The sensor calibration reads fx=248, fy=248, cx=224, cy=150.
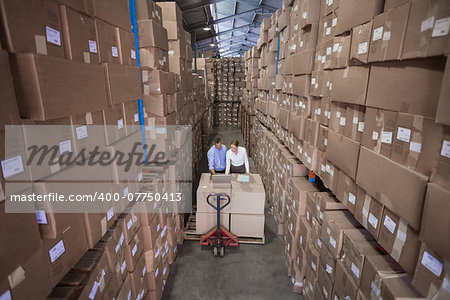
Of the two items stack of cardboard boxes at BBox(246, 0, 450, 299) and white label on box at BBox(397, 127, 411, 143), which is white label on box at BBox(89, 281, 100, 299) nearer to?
stack of cardboard boxes at BBox(246, 0, 450, 299)

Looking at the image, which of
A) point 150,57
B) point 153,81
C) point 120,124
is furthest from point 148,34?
point 120,124

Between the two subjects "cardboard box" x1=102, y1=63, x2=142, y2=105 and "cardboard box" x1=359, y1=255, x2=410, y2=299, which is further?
"cardboard box" x1=102, y1=63, x2=142, y2=105

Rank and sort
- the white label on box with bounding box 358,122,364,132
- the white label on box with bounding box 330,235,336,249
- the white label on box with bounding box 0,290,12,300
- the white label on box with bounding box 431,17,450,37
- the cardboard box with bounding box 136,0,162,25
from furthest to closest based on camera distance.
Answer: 1. the cardboard box with bounding box 136,0,162,25
2. the white label on box with bounding box 330,235,336,249
3. the white label on box with bounding box 358,122,364,132
4. the white label on box with bounding box 431,17,450,37
5. the white label on box with bounding box 0,290,12,300

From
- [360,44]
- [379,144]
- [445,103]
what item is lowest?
[379,144]

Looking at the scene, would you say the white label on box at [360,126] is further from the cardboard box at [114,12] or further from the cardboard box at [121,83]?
the cardboard box at [114,12]

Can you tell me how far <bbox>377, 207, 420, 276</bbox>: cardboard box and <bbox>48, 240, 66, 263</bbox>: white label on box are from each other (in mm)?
1823

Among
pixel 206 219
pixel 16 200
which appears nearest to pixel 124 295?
pixel 16 200

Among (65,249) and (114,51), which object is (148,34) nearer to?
(114,51)

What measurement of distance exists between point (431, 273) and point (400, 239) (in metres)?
0.23

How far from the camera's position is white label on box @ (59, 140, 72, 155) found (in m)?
1.26

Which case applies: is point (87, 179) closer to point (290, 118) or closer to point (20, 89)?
point (20, 89)

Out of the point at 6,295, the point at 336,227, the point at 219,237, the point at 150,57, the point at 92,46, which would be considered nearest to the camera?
the point at 6,295

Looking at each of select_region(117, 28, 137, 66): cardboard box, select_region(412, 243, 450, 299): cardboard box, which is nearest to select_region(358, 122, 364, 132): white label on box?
select_region(412, 243, 450, 299): cardboard box

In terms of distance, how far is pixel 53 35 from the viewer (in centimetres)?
122
